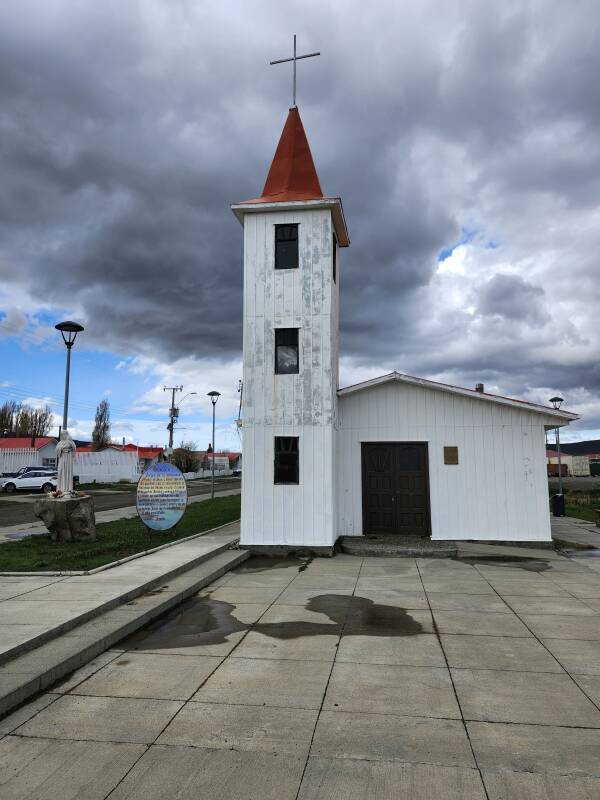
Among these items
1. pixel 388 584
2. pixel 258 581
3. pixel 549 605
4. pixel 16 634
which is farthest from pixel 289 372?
pixel 16 634

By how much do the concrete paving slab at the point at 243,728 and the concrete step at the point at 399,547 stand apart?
322 inches

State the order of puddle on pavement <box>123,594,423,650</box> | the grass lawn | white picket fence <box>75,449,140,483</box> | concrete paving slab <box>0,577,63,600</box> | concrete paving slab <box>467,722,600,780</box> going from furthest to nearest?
1. white picket fence <box>75,449,140,483</box>
2. the grass lawn
3. concrete paving slab <box>0,577,63,600</box>
4. puddle on pavement <box>123,594,423,650</box>
5. concrete paving slab <box>467,722,600,780</box>

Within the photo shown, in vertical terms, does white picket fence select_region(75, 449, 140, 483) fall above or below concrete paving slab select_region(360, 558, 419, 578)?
above

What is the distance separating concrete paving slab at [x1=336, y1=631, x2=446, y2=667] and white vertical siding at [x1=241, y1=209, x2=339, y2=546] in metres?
6.06

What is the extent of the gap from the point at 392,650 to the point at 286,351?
829cm

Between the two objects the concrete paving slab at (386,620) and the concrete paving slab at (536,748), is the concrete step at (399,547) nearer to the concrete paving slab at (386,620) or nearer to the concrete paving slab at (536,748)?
the concrete paving slab at (386,620)

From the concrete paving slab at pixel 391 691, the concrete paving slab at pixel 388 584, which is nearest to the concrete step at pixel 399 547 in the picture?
the concrete paving slab at pixel 388 584

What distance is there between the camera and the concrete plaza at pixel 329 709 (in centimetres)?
368

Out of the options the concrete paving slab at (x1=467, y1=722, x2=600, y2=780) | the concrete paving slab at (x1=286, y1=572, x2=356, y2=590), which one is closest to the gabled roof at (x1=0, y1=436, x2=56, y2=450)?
the concrete paving slab at (x1=286, y1=572, x2=356, y2=590)

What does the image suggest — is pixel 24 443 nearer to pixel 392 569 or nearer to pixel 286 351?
pixel 286 351

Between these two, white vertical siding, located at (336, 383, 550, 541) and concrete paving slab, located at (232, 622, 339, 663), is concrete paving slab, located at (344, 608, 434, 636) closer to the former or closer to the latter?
concrete paving slab, located at (232, 622, 339, 663)

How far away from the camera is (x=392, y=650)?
6.23 metres

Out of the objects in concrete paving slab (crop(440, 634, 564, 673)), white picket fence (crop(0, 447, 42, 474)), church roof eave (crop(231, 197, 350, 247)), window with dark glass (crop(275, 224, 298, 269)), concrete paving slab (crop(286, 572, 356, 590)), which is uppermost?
church roof eave (crop(231, 197, 350, 247))

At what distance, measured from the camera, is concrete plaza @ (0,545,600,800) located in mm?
3678
